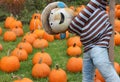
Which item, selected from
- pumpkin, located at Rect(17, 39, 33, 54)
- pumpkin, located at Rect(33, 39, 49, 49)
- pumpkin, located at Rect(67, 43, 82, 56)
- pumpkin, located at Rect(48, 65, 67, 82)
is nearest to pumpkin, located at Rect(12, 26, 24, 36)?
pumpkin, located at Rect(33, 39, 49, 49)

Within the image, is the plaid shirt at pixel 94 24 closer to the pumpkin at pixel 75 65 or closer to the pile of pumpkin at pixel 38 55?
the pile of pumpkin at pixel 38 55

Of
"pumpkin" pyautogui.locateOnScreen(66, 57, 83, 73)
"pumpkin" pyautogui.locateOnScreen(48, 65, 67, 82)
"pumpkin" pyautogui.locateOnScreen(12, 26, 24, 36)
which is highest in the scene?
"pumpkin" pyautogui.locateOnScreen(12, 26, 24, 36)

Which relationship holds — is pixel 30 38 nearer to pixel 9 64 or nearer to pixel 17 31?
pixel 17 31

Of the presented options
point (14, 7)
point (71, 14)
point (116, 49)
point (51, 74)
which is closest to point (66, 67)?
point (51, 74)

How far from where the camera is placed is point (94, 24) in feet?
13.4

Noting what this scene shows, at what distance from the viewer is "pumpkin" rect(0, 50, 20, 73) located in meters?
6.00

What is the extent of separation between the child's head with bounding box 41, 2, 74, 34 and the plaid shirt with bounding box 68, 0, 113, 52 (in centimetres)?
9

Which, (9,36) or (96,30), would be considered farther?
(9,36)

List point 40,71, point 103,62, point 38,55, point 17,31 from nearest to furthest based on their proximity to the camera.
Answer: point 103,62
point 40,71
point 38,55
point 17,31

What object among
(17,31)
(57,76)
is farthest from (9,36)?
(57,76)

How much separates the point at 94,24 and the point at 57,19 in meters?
0.41

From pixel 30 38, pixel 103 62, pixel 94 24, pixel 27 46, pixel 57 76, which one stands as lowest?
pixel 57 76

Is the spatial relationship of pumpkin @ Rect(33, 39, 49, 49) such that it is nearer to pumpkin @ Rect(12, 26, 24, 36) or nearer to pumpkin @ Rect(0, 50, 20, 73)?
pumpkin @ Rect(12, 26, 24, 36)

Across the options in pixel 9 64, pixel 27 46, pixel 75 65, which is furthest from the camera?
pixel 27 46
